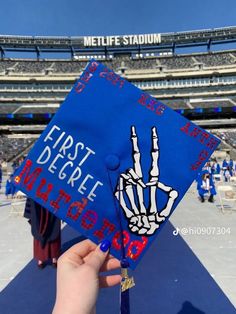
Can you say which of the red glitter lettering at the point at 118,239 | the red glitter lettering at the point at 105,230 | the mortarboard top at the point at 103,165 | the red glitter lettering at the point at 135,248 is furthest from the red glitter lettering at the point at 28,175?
the red glitter lettering at the point at 135,248

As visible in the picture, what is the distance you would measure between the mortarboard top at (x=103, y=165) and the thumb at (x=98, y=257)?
230mm

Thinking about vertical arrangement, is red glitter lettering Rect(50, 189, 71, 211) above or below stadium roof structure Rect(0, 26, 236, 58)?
below

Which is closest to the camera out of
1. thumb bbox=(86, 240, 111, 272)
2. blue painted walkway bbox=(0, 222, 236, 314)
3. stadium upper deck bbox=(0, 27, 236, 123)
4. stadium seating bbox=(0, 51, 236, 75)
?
thumb bbox=(86, 240, 111, 272)

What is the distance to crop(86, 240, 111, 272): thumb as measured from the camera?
1443mm

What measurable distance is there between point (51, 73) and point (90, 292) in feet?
198

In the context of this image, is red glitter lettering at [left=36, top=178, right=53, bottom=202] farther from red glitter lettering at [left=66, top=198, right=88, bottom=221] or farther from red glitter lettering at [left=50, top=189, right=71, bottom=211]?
red glitter lettering at [left=66, top=198, right=88, bottom=221]

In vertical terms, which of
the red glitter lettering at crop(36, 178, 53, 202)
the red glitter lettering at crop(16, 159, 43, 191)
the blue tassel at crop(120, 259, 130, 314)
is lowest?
the blue tassel at crop(120, 259, 130, 314)

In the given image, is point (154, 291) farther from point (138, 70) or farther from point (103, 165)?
point (138, 70)

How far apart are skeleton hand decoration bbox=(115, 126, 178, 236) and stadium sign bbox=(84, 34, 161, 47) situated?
61.8 m

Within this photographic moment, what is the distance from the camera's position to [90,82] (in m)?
1.82

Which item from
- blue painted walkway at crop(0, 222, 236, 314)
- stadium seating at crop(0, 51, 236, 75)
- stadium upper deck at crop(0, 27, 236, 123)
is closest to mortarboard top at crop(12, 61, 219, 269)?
blue painted walkway at crop(0, 222, 236, 314)

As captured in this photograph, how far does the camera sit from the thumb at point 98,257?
144 centimetres

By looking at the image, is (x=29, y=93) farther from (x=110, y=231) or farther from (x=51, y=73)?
(x=110, y=231)

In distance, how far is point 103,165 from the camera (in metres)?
1.83
